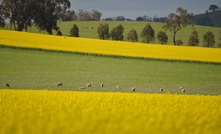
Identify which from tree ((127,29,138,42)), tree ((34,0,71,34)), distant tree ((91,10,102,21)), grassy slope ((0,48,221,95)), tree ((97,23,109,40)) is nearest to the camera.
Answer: grassy slope ((0,48,221,95))

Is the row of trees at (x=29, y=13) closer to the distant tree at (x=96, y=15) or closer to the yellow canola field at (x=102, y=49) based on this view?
the yellow canola field at (x=102, y=49)

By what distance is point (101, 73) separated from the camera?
100 feet

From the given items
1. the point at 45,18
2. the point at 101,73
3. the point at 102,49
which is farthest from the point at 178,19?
the point at 101,73

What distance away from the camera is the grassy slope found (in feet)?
81.4

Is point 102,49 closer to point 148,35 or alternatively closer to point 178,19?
point 178,19

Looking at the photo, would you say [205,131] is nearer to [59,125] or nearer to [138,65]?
[59,125]

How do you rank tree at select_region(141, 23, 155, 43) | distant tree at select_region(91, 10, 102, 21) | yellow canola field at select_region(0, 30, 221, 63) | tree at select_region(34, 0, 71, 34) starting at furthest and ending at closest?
1. distant tree at select_region(91, 10, 102, 21)
2. tree at select_region(141, 23, 155, 43)
3. tree at select_region(34, 0, 71, 34)
4. yellow canola field at select_region(0, 30, 221, 63)

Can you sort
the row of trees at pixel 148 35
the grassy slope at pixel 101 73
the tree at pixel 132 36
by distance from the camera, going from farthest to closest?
1. the tree at pixel 132 36
2. the row of trees at pixel 148 35
3. the grassy slope at pixel 101 73

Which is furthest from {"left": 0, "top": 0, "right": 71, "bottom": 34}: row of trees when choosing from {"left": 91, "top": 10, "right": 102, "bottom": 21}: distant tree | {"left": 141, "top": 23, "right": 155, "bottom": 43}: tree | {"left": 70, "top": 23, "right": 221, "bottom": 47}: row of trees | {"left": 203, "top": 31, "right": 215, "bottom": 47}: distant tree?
{"left": 91, "top": 10, "right": 102, "bottom": 21}: distant tree

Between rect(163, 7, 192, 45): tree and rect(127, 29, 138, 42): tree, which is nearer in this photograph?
rect(163, 7, 192, 45): tree

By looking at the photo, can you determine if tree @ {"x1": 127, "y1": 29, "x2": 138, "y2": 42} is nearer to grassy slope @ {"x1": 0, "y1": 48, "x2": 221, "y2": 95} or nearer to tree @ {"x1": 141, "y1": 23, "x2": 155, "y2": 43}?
tree @ {"x1": 141, "y1": 23, "x2": 155, "y2": 43}

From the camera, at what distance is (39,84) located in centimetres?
A: 2375

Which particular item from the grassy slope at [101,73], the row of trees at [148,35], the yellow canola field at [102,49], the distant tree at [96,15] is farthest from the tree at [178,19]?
the distant tree at [96,15]

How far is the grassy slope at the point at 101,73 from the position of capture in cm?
2481
